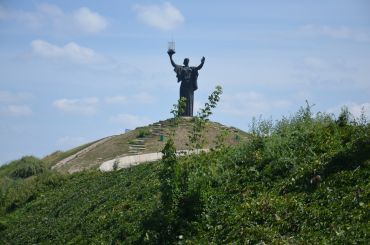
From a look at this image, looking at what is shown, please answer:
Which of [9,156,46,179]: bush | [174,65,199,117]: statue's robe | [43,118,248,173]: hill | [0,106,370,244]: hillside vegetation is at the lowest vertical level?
[0,106,370,244]: hillside vegetation

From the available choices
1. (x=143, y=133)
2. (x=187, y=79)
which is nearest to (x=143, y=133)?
(x=143, y=133)

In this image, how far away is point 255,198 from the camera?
8.80 metres

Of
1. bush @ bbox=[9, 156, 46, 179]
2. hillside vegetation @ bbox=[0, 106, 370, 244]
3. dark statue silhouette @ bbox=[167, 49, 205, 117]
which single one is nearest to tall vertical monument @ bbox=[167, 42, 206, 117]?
dark statue silhouette @ bbox=[167, 49, 205, 117]

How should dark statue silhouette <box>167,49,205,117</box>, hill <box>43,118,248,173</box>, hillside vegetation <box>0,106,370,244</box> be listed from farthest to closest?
dark statue silhouette <box>167,49,205,117</box> → hill <box>43,118,248,173</box> → hillside vegetation <box>0,106,370,244</box>

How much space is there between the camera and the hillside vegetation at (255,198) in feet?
A: 23.9

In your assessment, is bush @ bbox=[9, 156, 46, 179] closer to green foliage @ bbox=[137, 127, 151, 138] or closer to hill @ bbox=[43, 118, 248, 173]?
hill @ bbox=[43, 118, 248, 173]

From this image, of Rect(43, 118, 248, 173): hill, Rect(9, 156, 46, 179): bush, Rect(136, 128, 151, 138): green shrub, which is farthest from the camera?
Rect(136, 128, 151, 138): green shrub

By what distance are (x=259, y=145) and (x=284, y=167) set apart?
1930mm

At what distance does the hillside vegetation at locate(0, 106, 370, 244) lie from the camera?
23.9 feet

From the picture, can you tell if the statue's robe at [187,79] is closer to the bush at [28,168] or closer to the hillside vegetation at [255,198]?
the bush at [28,168]

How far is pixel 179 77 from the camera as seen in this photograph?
102 ft

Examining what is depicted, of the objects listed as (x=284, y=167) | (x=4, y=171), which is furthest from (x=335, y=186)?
(x=4, y=171)

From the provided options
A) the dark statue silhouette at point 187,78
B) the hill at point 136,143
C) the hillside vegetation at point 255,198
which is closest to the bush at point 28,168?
the hill at point 136,143

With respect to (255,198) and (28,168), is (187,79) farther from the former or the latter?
(255,198)
